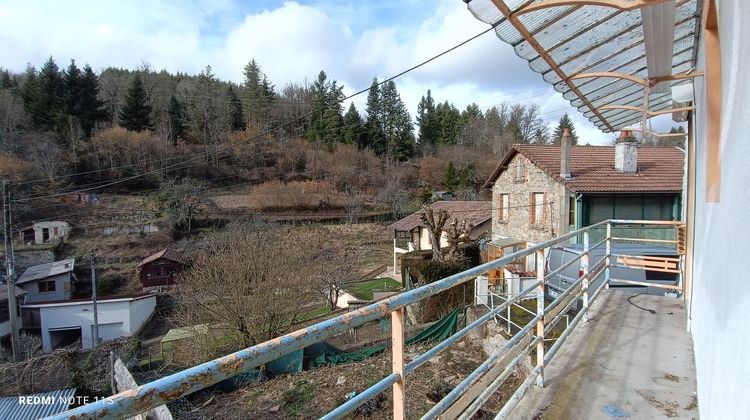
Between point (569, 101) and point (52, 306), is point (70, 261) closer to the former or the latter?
point (52, 306)

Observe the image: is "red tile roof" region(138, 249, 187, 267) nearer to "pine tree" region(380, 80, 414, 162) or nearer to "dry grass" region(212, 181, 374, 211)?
"dry grass" region(212, 181, 374, 211)

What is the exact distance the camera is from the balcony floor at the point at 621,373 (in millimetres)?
2477

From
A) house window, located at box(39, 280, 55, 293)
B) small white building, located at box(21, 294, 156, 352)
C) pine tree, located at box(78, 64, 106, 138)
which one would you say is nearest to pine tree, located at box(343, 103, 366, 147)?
pine tree, located at box(78, 64, 106, 138)

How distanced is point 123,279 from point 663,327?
93.0 ft

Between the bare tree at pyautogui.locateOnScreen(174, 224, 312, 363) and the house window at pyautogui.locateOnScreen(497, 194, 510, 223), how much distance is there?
11.4 meters

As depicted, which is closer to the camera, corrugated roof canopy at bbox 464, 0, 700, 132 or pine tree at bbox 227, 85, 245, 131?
corrugated roof canopy at bbox 464, 0, 700, 132

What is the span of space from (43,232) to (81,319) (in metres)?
14.0

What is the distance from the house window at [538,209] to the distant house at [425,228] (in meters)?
5.79

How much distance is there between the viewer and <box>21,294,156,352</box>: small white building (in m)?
18.4

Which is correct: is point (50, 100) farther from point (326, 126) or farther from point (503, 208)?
point (503, 208)

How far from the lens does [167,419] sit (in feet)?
24.9

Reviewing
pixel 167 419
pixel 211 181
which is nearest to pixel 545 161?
pixel 167 419

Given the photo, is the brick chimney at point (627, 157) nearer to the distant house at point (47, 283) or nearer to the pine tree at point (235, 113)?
the distant house at point (47, 283)

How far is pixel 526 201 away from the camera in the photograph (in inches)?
720
